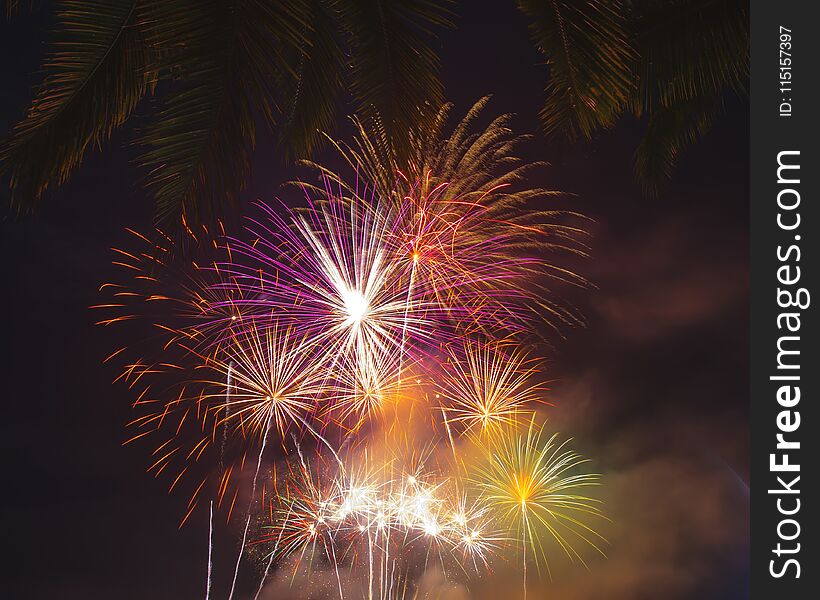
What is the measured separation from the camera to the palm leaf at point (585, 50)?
638 cm

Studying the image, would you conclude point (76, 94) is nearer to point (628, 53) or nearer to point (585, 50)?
point (585, 50)

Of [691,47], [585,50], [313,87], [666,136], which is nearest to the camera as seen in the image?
[585,50]

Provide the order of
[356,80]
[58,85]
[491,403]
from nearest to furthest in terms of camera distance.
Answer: [58,85]
[356,80]
[491,403]

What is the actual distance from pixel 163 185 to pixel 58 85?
4.77 feet

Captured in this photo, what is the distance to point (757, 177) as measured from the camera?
7.36 metres

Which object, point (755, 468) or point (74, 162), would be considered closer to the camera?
point (74, 162)

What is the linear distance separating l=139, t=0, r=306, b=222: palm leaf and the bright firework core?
22.4 feet

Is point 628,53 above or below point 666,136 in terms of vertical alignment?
below

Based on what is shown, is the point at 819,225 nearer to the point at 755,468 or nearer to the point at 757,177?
the point at 757,177

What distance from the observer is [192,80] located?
17.1 ft

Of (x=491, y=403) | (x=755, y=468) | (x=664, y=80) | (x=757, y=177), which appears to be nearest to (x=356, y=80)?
(x=664, y=80)

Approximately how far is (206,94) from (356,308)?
23.9ft

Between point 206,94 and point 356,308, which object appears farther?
point 356,308

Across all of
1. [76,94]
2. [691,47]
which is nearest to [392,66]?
[76,94]
